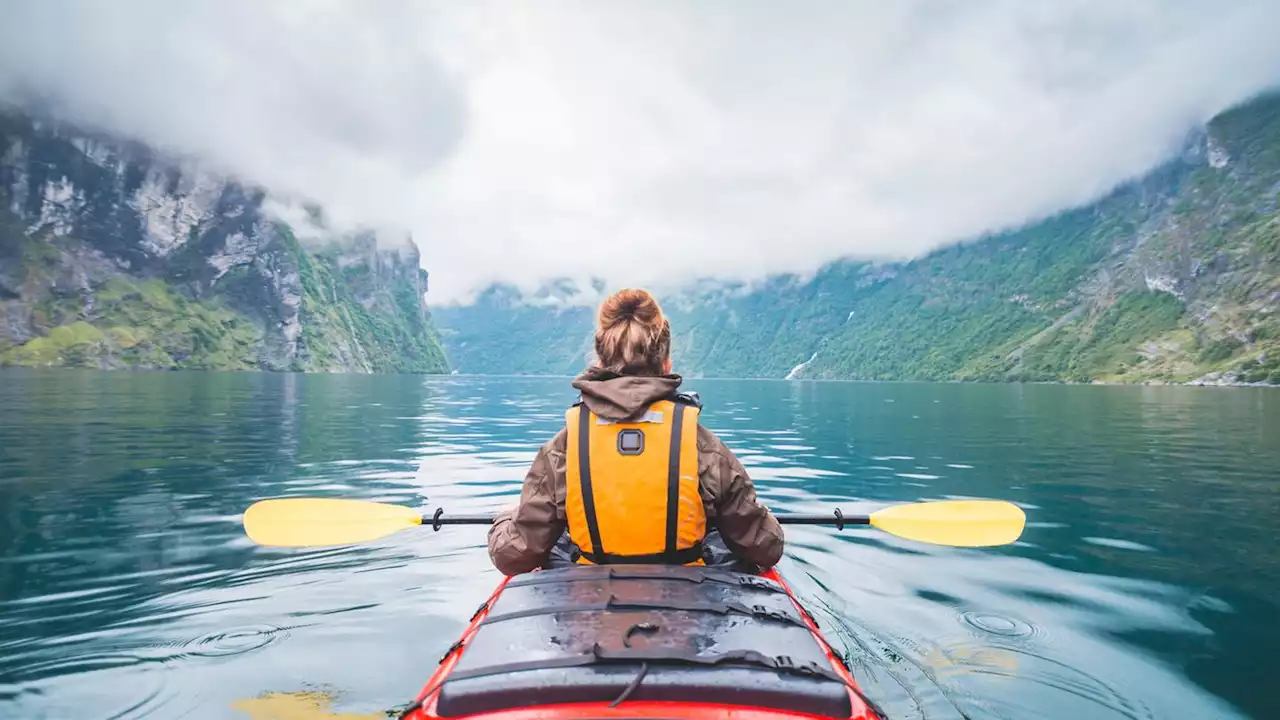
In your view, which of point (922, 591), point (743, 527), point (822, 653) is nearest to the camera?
point (822, 653)

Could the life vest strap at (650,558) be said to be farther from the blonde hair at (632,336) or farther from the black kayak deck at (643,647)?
the blonde hair at (632,336)

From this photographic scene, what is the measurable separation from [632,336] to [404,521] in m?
4.68

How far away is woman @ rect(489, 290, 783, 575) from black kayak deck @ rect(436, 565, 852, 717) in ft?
1.05

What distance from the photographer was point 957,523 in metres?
8.27

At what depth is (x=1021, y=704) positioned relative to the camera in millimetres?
6641

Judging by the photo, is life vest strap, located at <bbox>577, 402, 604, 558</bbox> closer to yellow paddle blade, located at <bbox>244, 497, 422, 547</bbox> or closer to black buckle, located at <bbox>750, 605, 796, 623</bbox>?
black buckle, located at <bbox>750, 605, 796, 623</bbox>

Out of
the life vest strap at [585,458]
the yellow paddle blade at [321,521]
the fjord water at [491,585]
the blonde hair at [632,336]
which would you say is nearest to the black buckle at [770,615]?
the life vest strap at [585,458]

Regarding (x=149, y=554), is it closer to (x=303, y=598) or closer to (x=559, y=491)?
(x=303, y=598)

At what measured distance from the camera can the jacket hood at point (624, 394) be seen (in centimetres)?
457

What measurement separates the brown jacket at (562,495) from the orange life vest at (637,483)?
12cm

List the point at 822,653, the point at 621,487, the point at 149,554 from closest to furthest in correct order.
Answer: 1. the point at 822,653
2. the point at 621,487
3. the point at 149,554

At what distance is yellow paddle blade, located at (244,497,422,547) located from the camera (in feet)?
26.7

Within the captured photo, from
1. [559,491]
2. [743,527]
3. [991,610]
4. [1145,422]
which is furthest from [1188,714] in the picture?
[1145,422]

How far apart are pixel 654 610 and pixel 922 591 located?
25.6 feet
